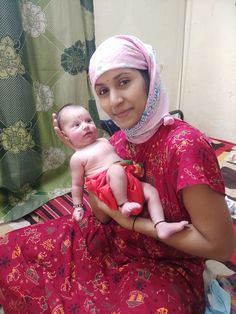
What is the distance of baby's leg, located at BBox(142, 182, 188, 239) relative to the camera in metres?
0.89

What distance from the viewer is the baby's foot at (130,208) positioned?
3.19 feet

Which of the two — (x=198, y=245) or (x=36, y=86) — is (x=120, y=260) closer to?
(x=198, y=245)

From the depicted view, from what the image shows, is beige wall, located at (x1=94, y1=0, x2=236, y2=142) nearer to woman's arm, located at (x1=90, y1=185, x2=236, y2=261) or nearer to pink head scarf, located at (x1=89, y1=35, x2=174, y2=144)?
pink head scarf, located at (x1=89, y1=35, x2=174, y2=144)

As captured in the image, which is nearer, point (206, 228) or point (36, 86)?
point (206, 228)

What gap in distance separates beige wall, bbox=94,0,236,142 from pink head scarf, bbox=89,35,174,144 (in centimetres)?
143

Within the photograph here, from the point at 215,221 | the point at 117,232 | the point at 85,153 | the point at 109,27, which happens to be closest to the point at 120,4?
the point at 109,27

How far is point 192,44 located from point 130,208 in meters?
2.15

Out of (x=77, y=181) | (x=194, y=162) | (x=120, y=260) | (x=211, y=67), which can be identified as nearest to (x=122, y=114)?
(x=194, y=162)

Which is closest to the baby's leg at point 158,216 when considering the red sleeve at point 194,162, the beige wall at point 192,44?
the red sleeve at point 194,162

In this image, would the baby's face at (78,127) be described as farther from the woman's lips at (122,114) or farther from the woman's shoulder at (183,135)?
the woman's shoulder at (183,135)

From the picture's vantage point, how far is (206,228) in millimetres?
852

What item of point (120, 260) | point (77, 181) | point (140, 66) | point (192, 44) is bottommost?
point (120, 260)

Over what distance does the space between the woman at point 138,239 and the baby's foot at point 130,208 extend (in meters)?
0.04

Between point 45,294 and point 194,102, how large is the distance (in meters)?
2.24
